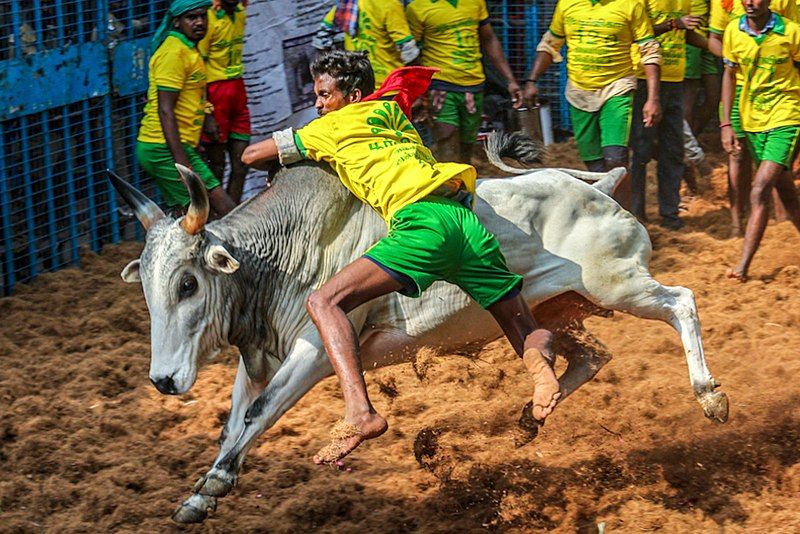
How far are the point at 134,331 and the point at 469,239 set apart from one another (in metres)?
3.41

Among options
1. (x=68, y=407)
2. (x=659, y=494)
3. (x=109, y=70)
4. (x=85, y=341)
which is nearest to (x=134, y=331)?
(x=85, y=341)

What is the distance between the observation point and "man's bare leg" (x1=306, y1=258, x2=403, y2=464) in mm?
4263

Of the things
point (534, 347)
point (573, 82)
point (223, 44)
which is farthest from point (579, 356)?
point (223, 44)

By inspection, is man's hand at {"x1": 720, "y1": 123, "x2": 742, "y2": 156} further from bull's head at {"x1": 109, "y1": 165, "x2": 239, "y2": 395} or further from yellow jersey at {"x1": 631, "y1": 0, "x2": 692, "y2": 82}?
bull's head at {"x1": 109, "y1": 165, "x2": 239, "y2": 395}

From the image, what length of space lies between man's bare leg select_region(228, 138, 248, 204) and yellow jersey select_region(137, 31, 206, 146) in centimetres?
52

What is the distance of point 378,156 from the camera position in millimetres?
4859

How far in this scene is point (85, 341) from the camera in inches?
289

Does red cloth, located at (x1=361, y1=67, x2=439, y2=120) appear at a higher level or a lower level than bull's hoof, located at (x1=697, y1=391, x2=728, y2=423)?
higher

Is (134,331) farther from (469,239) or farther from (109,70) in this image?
(469,239)

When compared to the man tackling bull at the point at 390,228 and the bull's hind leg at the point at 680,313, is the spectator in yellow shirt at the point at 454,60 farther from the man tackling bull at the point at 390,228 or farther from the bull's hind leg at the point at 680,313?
the man tackling bull at the point at 390,228

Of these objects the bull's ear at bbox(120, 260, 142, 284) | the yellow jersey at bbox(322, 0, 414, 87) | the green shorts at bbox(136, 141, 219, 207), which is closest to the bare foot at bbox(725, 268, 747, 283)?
the yellow jersey at bbox(322, 0, 414, 87)

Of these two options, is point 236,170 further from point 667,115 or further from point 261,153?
point 261,153

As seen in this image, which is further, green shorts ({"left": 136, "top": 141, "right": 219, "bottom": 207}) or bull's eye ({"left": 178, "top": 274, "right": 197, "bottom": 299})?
green shorts ({"left": 136, "top": 141, "right": 219, "bottom": 207})

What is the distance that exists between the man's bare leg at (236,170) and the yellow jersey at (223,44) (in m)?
0.47
